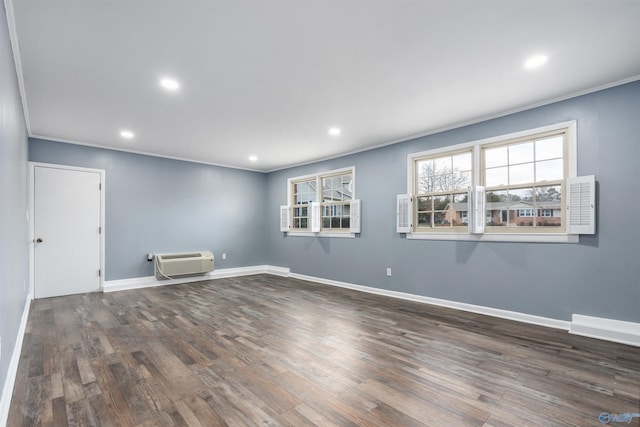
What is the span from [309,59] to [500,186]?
113 inches

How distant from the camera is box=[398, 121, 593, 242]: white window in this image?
3348 millimetres

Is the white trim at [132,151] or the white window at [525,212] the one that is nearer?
the white window at [525,212]

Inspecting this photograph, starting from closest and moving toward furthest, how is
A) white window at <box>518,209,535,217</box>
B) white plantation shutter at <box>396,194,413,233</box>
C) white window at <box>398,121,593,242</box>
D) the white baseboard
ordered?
the white baseboard → white window at <box>398,121,593,242</box> → white window at <box>518,209,535,217</box> → white plantation shutter at <box>396,194,413,233</box>

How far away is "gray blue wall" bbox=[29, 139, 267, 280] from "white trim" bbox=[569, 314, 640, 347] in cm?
602

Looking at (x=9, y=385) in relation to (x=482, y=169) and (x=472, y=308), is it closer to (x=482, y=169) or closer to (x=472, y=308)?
(x=472, y=308)

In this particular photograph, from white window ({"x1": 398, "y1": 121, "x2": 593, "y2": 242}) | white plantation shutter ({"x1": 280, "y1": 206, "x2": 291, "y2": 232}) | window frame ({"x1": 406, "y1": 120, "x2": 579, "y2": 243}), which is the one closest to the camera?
window frame ({"x1": 406, "y1": 120, "x2": 579, "y2": 243})

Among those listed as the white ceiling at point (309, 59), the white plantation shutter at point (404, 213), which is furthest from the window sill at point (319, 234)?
the white ceiling at point (309, 59)

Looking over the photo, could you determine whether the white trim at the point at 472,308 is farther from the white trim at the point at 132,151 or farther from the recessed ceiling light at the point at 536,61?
the white trim at the point at 132,151

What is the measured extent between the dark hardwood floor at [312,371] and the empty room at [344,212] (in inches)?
0.9

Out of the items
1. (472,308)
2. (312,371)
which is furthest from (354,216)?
(312,371)

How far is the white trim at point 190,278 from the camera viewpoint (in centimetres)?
526

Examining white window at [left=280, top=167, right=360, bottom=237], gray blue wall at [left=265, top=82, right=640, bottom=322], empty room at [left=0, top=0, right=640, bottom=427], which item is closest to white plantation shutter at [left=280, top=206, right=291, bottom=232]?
white window at [left=280, top=167, right=360, bottom=237]

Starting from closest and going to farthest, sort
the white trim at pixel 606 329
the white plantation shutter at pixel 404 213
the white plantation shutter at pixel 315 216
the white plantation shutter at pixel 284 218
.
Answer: the white trim at pixel 606 329, the white plantation shutter at pixel 404 213, the white plantation shutter at pixel 315 216, the white plantation shutter at pixel 284 218

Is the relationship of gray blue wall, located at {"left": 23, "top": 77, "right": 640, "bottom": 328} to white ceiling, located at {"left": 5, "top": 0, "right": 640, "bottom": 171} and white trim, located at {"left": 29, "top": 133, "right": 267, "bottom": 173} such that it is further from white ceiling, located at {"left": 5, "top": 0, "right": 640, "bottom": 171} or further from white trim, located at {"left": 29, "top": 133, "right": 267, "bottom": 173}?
white ceiling, located at {"left": 5, "top": 0, "right": 640, "bottom": 171}
